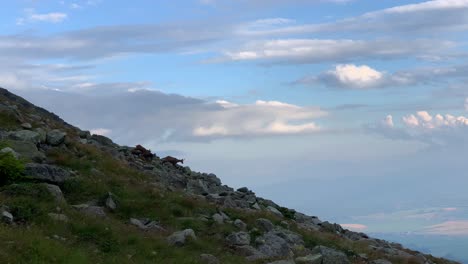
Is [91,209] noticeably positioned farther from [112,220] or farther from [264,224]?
[264,224]

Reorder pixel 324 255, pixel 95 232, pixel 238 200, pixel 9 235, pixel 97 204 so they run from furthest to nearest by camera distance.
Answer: pixel 238 200, pixel 97 204, pixel 324 255, pixel 95 232, pixel 9 235

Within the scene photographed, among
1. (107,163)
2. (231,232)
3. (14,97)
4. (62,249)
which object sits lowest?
(62,249)

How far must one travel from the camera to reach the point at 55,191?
849 inches

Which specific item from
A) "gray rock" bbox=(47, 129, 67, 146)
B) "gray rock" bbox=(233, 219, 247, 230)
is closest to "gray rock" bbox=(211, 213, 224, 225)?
"gray rock" bbox=(233, 219, 247, 230)

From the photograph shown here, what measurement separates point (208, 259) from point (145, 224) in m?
4.26

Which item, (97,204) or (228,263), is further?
(97,204)

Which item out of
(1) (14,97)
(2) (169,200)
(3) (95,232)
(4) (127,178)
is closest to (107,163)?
(4) (127,178)

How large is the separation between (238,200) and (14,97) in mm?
22239

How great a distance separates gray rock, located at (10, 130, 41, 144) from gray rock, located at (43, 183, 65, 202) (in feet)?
21.9

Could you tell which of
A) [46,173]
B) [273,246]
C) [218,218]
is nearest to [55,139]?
[46,173]

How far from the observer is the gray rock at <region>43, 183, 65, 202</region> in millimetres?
21266

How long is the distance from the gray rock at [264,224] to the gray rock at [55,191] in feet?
30.0

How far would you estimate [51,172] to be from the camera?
23781 mm

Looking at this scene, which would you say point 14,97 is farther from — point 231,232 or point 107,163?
point 231,232
